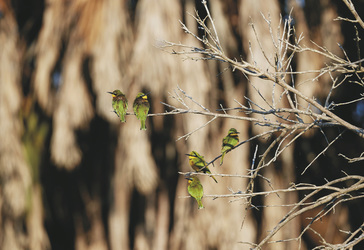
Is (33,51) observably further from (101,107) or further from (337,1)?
(337,1)

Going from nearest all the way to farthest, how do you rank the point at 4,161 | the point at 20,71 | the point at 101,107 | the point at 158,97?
the point at 158,97 < the point at 101,107 < the point at 4,161 < the point at 20,71

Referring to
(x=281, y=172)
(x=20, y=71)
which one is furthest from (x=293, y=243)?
(x=20, y=71)

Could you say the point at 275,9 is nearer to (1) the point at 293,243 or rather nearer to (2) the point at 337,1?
(2) the point at 337,1

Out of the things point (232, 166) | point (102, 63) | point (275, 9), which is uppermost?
point (275, 9)

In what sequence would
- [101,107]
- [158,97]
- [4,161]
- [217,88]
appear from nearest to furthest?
[158,97]
[101,107]
[217,88]
[4,161]

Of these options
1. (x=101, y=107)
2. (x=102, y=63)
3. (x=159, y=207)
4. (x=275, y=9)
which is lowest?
(x=159, y=207)

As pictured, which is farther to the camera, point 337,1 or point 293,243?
A: point 337,1

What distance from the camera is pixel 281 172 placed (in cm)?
570

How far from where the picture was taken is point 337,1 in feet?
21.8

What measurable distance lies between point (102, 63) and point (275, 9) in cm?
170

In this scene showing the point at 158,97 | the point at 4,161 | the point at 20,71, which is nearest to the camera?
the point at 158,97

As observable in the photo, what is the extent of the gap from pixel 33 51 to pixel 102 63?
1973mm

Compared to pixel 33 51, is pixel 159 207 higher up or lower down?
lower down

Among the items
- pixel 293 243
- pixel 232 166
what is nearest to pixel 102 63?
pixel 232 166
